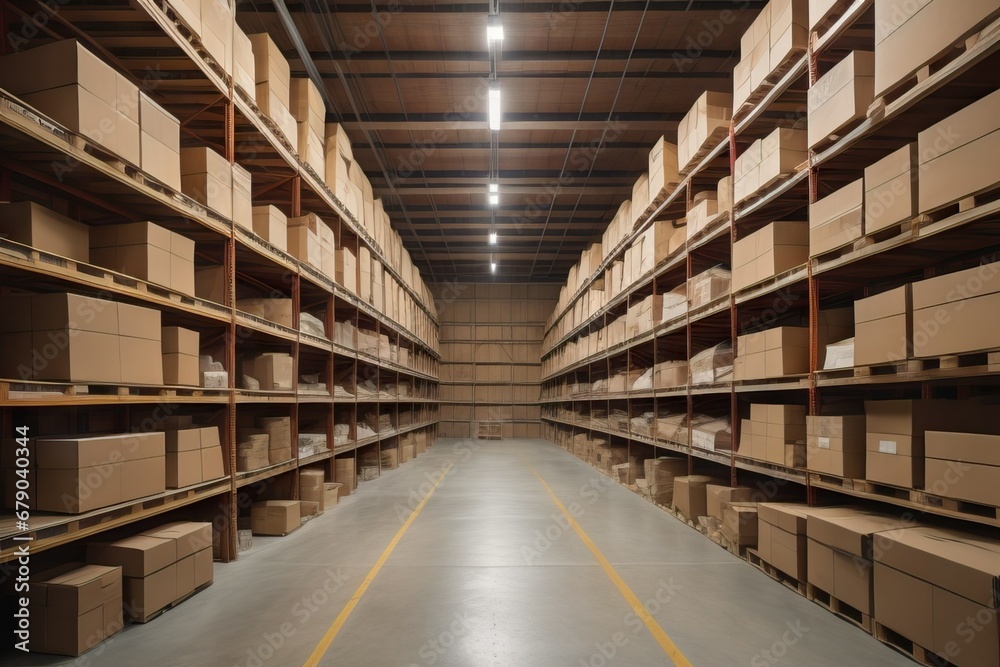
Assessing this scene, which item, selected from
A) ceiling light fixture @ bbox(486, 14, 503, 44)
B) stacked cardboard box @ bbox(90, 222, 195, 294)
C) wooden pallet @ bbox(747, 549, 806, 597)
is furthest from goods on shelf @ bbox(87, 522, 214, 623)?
ceiling light fixture @ bbox(486, 14, 503, 44)

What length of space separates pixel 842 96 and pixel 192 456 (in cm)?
646

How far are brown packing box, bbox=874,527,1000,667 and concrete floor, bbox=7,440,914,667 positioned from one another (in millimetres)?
343

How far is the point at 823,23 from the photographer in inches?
202

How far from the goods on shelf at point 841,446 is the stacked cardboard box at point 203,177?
19.6 ft

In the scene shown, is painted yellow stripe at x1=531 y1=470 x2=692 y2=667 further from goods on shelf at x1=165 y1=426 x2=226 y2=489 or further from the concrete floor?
goods on shelf at x1=165 y1=426 x2=226 y2=489

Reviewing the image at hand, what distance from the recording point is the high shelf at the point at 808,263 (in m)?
3.88

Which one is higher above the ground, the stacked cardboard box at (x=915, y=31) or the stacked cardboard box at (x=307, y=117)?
the stacked cardboard box at (x=307, y=117)

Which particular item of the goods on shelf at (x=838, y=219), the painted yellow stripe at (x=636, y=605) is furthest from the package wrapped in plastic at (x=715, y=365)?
the painted yellow stripe at (x=636, y=605)

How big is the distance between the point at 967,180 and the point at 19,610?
6616 millimetres

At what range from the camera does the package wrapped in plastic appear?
7260 millimetres

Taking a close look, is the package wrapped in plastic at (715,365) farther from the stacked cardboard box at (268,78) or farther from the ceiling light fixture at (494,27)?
the stacked cardboard box at (268,78)

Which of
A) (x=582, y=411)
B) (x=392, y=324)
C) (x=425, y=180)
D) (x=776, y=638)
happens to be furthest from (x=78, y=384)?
(x=582, y=411)

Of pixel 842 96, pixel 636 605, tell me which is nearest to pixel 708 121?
pixel 842 96

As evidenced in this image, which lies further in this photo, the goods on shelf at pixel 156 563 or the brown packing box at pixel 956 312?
the goods on shelf at pixel 156 563
